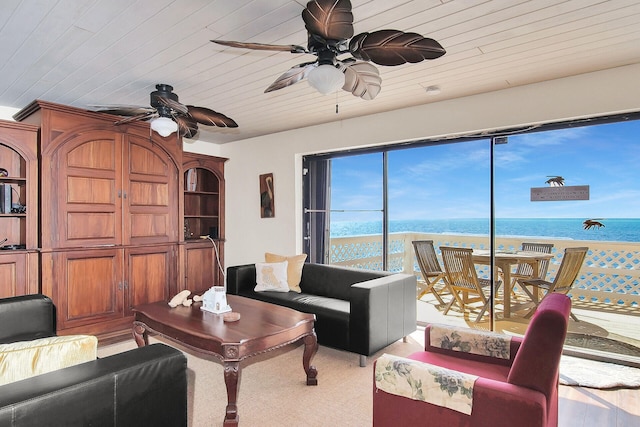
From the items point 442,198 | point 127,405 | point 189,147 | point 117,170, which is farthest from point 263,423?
point 189,147

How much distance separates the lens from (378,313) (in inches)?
128

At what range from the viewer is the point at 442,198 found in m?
5.28

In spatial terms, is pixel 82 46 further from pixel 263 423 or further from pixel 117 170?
pixel 263 423

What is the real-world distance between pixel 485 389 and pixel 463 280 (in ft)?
9.83

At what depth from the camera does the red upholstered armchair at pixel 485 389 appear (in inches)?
60.1

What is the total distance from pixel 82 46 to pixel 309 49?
1.66 meters

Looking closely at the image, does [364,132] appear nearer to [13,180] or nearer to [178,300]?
[178,300]

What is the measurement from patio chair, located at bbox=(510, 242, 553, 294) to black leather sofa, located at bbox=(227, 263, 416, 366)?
1158 millimetres

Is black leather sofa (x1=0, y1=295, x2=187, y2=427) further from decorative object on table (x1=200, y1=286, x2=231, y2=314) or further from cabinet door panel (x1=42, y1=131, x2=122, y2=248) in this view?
cabinet door panel (x1=42, y1=131, x2=122, y2=248)

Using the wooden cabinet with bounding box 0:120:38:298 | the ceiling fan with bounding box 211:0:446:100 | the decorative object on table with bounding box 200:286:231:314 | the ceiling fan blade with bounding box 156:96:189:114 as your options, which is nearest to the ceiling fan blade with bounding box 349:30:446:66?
the ceiling fan with bounding box 211:0:446:100

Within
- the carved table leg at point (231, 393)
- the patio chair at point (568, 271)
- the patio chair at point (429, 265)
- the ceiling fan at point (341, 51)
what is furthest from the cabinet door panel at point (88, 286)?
the patio chair at point (568, 271)

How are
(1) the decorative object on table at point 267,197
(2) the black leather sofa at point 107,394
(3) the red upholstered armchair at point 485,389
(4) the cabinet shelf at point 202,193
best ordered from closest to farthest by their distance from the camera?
(2) the black leather sofa at point 107,394 → (3) the red upholstered armchair at point 485,389 → (1) the decorative object on table at point 267,197 → (4) the cabinet shelf at point 202,193

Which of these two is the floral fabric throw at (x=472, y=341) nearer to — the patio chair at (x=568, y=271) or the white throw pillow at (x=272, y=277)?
the patio chair at (x=568, y=271)

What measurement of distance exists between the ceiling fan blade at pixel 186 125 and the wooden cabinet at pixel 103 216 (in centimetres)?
113
